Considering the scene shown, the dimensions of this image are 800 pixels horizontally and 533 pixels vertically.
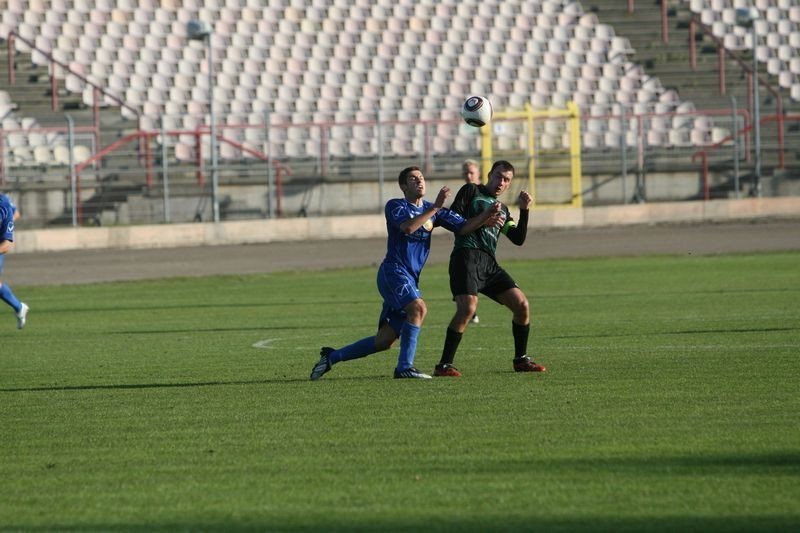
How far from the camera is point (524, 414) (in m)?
9.50

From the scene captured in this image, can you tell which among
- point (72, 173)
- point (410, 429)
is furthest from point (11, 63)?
point (410, 429)

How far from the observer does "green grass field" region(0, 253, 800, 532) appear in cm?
672

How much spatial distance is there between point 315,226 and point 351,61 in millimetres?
6561

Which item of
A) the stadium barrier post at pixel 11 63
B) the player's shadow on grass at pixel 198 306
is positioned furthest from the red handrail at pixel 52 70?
the player's shadow on grass at pixel 198 306

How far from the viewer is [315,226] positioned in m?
35.1

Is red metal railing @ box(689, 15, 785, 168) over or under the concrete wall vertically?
over

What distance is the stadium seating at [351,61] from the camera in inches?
1470

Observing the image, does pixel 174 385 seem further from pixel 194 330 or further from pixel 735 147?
pixel 735 147

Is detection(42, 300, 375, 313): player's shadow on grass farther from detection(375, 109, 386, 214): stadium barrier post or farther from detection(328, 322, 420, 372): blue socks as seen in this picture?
detection(375, 109, 386, 214): stadium barrier post

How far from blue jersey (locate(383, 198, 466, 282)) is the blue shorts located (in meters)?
0.07

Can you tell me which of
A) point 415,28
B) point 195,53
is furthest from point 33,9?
point 415,28

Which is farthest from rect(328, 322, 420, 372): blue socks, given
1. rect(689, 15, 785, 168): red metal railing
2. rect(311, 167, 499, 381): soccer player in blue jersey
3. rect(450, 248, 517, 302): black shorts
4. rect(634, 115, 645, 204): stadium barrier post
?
rect(689, 15, 785, 168): red metal railing

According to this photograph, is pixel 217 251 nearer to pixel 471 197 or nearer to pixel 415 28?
pixel 415 28

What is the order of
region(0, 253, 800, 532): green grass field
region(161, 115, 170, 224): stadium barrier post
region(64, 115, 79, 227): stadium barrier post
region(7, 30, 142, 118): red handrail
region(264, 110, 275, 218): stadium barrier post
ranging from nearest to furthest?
region(0, 253, 800, 532): green grass field
region(64, 115, 79, 227): stadium barrier post
region(161, 115, 170, 224): stadium barrier post
region(264, 110, 275, 218): stadium barrier post
region(7, 30, 142, 118): red handrail
